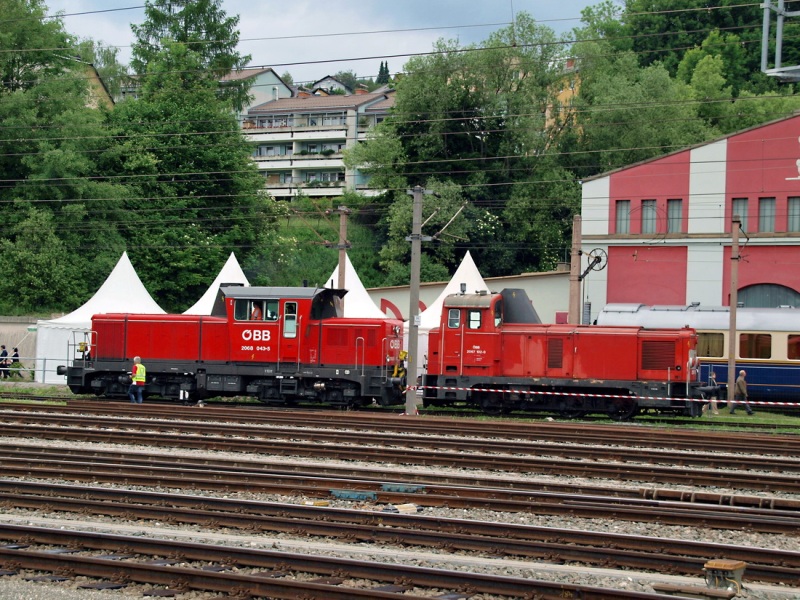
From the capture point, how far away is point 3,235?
1823 inches

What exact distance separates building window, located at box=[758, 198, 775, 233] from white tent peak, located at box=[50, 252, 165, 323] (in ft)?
86.9

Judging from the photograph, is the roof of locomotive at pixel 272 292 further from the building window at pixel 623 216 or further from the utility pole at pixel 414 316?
the building window at pixel 623 216

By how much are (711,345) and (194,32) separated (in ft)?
150

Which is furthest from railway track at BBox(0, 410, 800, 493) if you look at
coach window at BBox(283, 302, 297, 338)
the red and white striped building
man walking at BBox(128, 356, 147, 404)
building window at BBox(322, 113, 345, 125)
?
building window at BBox(322, 113, 345, 125)

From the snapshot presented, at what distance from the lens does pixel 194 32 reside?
64.2m

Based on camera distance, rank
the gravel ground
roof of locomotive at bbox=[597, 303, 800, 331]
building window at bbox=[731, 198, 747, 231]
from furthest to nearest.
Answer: building window at bbox=[731, 198, 747, 231] → roof of locomotive at bbox=[597, 303, 800, 331] → the gravel ground

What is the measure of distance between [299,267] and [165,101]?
43.7 ft

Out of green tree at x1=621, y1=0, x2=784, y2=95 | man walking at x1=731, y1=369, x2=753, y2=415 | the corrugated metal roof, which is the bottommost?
man walking at x1=731, y1=369, x2=753, y2=415

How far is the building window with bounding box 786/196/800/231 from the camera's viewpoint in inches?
1628

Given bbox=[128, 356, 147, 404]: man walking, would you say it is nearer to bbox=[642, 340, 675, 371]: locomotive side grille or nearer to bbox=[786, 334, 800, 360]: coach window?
bbox=[642, 340, 675, 371]: locomotive side grille

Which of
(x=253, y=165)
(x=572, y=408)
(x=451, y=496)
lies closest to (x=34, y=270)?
(x=253, y=165)

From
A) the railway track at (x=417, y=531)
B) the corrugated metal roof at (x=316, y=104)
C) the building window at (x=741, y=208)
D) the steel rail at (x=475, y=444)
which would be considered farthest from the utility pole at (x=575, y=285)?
the corrugated metal roof at (x=316, y=104)

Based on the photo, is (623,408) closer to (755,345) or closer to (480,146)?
(755,345)

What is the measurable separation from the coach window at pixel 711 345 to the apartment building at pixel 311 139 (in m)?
50.5
